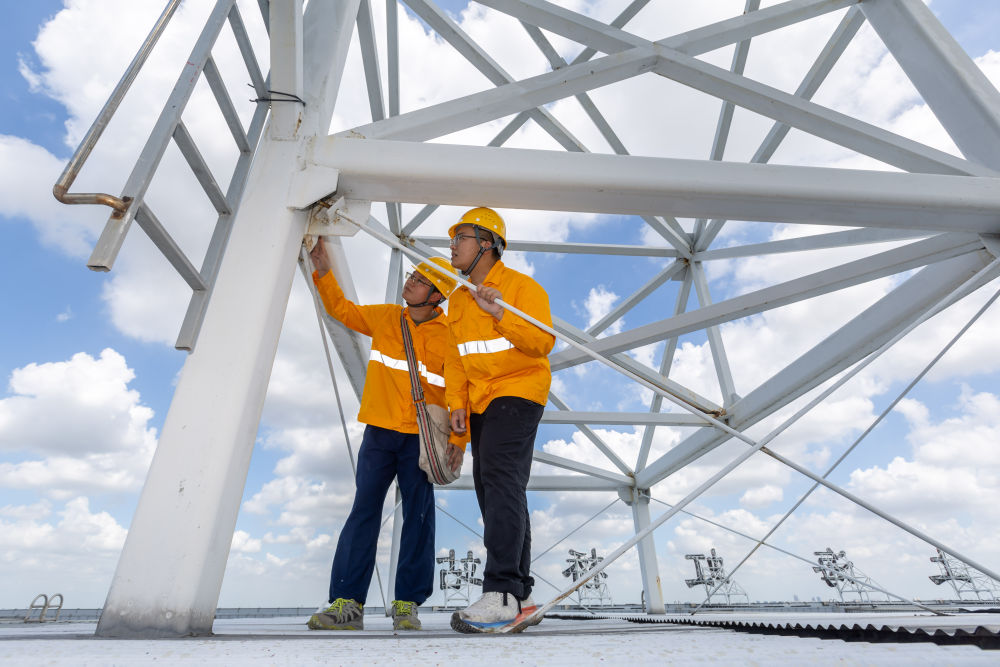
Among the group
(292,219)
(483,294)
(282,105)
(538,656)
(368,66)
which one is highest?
(368,66)

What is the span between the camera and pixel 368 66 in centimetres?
517

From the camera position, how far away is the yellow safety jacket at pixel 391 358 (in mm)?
3518

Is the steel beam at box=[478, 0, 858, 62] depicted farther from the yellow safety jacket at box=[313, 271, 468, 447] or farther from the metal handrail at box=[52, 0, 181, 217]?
→ the metal handrail at box=[52, 0, 181, 217]

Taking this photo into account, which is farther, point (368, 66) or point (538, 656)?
point (368, 66)

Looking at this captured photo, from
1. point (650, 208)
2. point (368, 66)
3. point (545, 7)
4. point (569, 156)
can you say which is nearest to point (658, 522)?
point (650, 208)

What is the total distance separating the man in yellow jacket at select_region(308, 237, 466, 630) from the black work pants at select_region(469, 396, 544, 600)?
55 centimetres

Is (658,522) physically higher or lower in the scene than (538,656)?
higher

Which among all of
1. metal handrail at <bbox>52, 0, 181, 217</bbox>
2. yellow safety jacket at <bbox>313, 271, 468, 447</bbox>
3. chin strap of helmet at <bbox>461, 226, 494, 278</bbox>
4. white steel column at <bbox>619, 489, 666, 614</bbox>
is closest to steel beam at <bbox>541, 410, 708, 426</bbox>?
white steel column at <bbox>619, 489, 666, 614</bbox>

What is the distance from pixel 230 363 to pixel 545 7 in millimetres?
3507

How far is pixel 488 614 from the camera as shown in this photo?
222cm

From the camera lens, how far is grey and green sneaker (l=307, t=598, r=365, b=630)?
2.79 m

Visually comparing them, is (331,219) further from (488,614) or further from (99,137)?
(488,614)

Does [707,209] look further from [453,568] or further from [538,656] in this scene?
[453,568]

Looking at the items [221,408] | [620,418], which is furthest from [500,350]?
[620,418]
